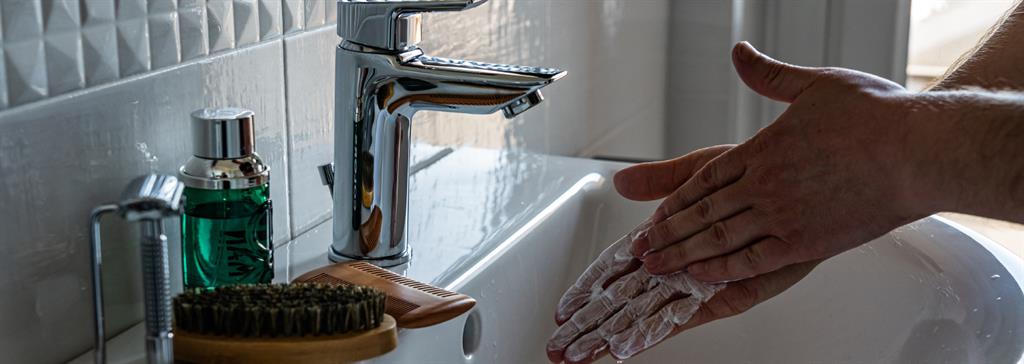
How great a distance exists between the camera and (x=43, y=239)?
56 centimetres

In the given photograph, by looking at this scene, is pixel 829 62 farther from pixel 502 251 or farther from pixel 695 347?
pixel 502 251

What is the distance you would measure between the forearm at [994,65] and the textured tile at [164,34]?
49cm

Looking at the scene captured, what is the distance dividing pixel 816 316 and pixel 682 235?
202 mm

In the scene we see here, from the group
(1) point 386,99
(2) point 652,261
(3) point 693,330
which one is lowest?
(3) point 693,330

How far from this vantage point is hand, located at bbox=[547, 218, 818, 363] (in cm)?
72

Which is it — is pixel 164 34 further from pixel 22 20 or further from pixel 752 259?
pixel 752 259

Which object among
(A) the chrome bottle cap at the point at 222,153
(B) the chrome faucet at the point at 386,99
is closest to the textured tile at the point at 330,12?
(B) the chrome faucet at the point at 386,99

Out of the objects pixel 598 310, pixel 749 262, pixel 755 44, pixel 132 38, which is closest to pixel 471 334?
pixel 598 310

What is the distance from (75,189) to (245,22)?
17 cm

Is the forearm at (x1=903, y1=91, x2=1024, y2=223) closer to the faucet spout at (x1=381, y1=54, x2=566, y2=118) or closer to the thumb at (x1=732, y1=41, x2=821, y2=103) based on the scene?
the thumb at (x1=732, y1=41, x2=821, y2=103)

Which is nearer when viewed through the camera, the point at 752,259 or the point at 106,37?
the point at 106,37

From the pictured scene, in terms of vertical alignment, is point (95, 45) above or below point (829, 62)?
above

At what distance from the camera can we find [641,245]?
733 mm

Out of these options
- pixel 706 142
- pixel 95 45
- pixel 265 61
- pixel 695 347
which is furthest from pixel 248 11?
pixel 706 142
